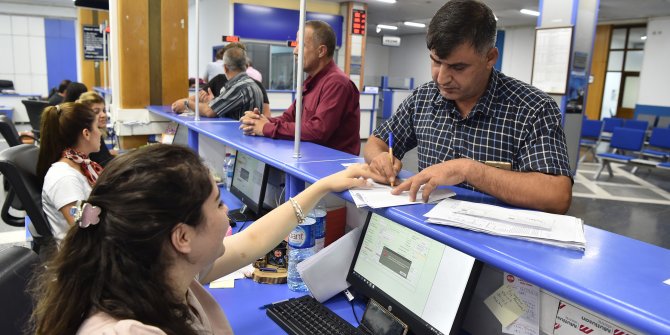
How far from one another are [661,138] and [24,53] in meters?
16.2

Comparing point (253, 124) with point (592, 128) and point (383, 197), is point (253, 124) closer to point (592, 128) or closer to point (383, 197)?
point (383, 197)

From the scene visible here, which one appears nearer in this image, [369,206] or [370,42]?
[369,206]

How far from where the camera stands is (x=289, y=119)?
115 inches

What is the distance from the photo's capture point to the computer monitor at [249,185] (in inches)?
90.1

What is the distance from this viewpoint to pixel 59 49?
14.7 meters

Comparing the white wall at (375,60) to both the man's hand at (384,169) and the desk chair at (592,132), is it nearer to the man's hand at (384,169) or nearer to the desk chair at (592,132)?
the desk chair at (592,132)

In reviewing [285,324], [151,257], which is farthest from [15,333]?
[285,324]

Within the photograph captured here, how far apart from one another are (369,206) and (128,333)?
661 mm

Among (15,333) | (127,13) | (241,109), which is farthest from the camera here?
(127,13)

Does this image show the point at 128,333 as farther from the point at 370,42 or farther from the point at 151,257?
the point at 370,42

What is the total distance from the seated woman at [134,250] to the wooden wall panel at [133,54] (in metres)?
3.73

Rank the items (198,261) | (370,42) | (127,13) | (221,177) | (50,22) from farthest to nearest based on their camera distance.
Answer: (370,42), (50,22), (127,13), (221,177), (198,261)

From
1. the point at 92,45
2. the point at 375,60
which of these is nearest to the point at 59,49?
the point at 92,45

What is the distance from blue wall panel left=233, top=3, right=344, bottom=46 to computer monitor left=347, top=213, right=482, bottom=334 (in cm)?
964
